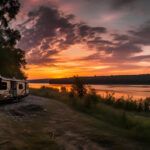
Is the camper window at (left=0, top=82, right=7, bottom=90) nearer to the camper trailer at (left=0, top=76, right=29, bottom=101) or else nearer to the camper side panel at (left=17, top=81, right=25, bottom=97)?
the camper trailer at (left=0, top=76, right=29, bottom=101)

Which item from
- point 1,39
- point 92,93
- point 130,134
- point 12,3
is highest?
point 12,3

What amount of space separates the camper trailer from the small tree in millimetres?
6067

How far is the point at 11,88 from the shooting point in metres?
15.0

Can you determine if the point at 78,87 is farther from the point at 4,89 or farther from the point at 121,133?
the point at 121,133

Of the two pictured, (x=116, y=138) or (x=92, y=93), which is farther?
(x=92, y=93)

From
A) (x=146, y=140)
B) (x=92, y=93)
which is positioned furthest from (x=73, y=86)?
(x=146, y=140)

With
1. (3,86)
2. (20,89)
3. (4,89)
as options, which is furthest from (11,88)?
(20,89)

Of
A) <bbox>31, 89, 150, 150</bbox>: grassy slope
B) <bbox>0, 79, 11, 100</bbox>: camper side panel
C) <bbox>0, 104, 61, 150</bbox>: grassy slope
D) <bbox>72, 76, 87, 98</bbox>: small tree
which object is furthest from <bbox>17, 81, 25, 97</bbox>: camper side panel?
<bbox>31, 89, 150, 150</bbox>: grassy slope

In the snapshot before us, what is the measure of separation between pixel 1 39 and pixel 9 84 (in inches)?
525

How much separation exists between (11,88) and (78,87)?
742cm

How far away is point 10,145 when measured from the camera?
16.3 ft

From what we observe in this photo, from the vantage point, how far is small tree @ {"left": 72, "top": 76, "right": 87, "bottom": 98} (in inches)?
684

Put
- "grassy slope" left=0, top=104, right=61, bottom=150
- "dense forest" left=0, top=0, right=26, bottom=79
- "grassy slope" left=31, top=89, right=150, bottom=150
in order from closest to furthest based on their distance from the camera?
"grassy slope" left=0, top=104, right=61, bottom=150
"grassy slope" left=31, top=89, right=150, bottom=150
"dense forest" left=0, top=0, right=26, bottom=79

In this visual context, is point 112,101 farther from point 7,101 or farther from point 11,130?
point 11,130
